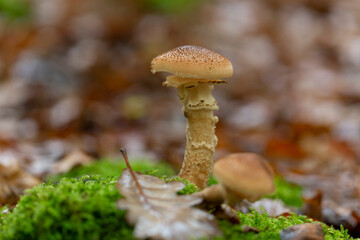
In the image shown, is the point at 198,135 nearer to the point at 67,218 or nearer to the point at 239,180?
the point at 239,180

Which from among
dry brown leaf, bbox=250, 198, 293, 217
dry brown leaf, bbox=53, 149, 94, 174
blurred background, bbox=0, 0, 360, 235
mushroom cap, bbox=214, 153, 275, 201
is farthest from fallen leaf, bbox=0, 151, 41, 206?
mushroom cap, bbox=214, 153, 275, 201

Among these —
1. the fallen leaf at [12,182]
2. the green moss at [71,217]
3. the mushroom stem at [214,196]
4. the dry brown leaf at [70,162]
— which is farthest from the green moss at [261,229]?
the dry brown leaf at [70,162]

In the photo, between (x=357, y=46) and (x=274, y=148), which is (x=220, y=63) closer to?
(x=274, y=148)

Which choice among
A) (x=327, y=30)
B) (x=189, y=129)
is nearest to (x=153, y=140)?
(x=189, y=129)

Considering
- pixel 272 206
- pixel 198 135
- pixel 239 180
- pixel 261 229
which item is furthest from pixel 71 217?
pixel 272 206

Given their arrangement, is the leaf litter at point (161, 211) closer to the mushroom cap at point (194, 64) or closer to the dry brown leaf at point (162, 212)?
the dry brown leaf at point (162, 212)

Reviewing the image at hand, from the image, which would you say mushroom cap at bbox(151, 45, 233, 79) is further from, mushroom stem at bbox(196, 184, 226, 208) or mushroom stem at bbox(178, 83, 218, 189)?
mushroom stem at bbox(196, 184, 226, 208)

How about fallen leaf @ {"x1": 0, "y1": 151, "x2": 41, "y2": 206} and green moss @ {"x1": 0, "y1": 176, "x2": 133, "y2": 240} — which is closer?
green moss @ {"x1": 0, "y1": 176, "x2": 133, "y2": 240}
